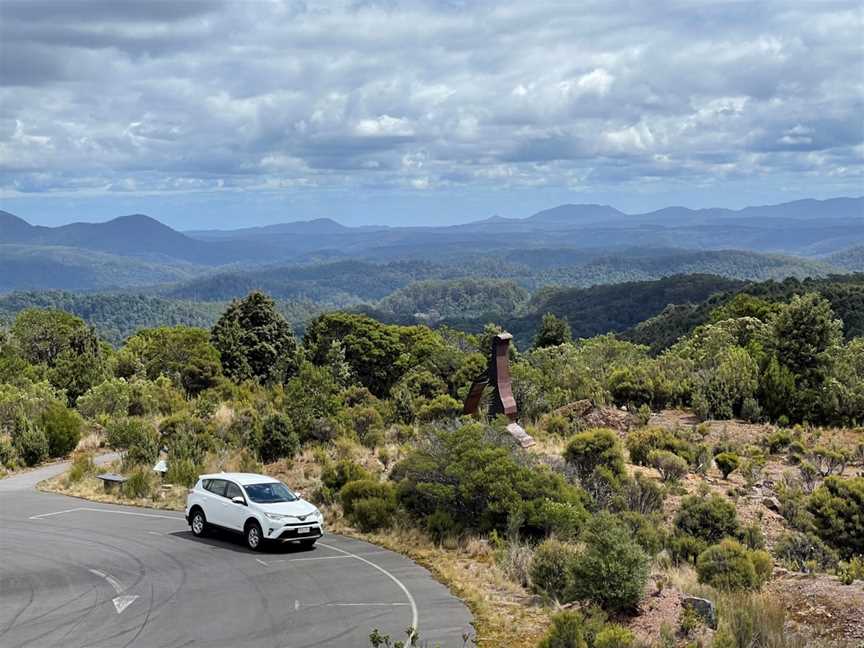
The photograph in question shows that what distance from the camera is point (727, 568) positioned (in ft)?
45.4

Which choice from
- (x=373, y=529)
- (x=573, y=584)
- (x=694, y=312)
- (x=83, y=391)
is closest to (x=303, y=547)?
(x=373, y=529)

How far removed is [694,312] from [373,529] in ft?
359

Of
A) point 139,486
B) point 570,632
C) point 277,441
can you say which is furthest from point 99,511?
point 570,632

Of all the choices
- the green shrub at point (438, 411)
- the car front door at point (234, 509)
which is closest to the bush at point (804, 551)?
the car front door at point (234, 509)

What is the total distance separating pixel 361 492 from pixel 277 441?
24.2 feet

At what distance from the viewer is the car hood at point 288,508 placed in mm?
17359

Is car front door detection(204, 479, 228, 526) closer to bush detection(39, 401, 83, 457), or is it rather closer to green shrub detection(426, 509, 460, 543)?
green shrub detection(426, 509, 460, 543)

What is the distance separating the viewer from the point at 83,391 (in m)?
42.3

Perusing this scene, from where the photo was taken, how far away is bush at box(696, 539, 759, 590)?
13469mm

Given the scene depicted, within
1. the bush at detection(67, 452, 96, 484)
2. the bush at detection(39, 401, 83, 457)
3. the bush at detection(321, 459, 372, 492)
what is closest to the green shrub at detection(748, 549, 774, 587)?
the bush at detection(321, 459, 372, 492)

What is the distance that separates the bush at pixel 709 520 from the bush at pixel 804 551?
1.03 meters

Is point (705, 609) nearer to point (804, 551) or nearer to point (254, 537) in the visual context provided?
point (804, 551)

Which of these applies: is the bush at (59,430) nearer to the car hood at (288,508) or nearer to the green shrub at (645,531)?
the car hood at (288,508)

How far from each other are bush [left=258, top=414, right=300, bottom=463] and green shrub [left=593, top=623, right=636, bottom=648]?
17.4 meters
